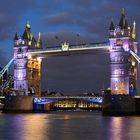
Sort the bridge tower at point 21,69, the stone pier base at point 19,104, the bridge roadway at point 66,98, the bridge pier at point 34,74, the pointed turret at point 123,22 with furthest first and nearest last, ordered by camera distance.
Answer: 1. the bridge pier at point 34,74
2. the bridge tower at point 21,69
3. the stone pier base at point 19,104
4. the bridge roadway at point 66,98
5. the pointed turret at point 123,22

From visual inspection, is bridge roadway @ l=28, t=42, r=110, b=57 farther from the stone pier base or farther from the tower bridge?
the stone pier base

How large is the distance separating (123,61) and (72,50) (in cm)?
932

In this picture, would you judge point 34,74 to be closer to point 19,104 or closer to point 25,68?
point 25,68

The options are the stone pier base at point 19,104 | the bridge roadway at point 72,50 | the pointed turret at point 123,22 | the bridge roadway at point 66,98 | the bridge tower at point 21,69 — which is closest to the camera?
the bridge roadway at point 72,50

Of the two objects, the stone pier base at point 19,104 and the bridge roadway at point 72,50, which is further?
the stone pier base at point 19,104

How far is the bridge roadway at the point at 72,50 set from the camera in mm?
82500

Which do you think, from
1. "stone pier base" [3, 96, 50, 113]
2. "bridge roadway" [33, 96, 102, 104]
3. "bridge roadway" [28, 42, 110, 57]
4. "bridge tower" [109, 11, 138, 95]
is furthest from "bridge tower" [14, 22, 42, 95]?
"bridge tower" [109, 11, 138, 95]

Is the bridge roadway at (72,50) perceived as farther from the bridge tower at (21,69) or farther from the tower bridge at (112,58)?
the bridge tower at (21,69)

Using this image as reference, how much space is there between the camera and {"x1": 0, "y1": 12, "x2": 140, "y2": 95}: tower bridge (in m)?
80.4

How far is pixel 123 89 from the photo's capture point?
263ft

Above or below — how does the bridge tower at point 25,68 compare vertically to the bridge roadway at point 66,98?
above

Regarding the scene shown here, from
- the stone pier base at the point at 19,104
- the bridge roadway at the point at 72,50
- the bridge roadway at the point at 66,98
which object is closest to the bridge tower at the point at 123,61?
the bridge roadway at the point at 72,50

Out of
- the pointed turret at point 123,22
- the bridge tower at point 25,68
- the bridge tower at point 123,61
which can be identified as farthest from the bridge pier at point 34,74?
the pointed turret at point 123,22

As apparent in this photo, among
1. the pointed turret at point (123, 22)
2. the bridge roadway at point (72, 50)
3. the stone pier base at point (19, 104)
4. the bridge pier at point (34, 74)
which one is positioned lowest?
the stone pier base at point (19, 104)
